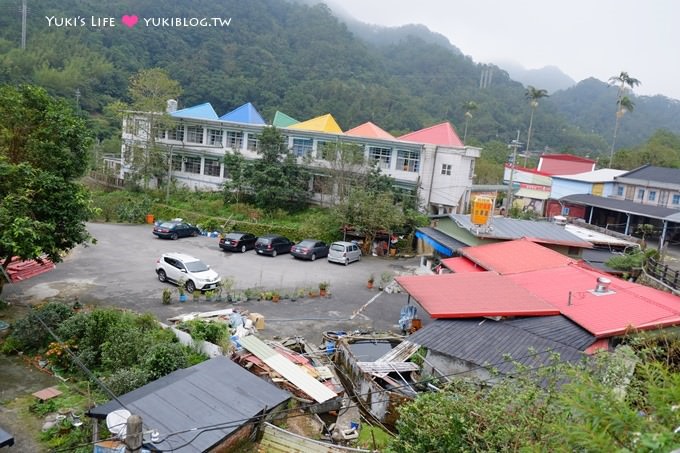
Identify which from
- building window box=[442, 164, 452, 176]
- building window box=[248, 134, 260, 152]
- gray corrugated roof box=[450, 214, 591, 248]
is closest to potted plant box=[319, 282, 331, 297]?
gray corrugated roof box=[450, 214, 591, 248]

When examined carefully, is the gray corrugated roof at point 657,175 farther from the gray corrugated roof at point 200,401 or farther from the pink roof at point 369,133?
the gray corrugated roof at point 200,401

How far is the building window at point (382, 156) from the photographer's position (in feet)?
125

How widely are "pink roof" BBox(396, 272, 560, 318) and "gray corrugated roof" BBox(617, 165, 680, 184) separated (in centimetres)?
2807

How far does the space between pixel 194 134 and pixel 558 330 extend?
37.5 meters

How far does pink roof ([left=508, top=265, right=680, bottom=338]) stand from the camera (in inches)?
513

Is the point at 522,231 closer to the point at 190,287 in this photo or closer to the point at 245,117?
the point at 190,287

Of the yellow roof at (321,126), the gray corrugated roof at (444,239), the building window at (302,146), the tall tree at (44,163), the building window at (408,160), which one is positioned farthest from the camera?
the yellow roof at (321,126)

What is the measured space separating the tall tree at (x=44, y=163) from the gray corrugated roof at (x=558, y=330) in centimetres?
1482

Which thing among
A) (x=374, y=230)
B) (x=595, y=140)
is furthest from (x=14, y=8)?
(x=595, y=140)

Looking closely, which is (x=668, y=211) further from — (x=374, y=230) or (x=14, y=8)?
(x=14, y=8)

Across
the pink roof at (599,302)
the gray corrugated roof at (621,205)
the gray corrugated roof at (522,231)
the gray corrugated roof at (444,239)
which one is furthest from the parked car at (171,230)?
the gray corrugated roof at (621,205)

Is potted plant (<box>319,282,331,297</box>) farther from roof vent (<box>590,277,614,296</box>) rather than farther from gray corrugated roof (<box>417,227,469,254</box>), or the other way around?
roof vent (<box>590,277,614,296</box>)

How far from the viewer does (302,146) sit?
40.7 m

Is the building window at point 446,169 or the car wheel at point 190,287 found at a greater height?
the building window at point 446,169
